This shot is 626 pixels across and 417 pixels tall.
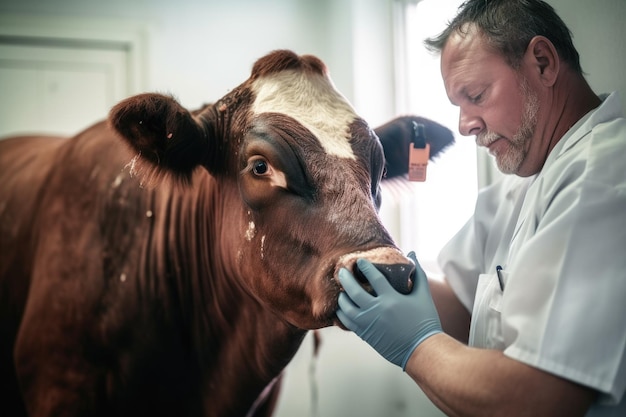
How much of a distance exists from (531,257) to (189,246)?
3.30 ft

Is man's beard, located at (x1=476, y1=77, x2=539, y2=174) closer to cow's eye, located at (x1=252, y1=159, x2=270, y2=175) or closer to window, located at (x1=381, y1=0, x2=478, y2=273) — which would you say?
window, located at (x1=381, y1=0, x2=478, y2=273)

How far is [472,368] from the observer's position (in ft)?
3.04

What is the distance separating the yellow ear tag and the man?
0.27 metres

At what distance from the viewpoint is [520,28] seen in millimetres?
1178

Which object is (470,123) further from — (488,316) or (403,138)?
(488,316)

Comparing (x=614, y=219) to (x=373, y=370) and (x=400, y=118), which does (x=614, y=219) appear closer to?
(x=400, y=118)

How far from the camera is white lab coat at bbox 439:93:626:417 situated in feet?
2.86

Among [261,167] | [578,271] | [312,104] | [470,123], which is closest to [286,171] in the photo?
[261,167]

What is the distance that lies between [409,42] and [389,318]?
162 centimetres

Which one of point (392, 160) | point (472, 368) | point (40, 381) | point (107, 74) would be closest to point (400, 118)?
point (392, 160)

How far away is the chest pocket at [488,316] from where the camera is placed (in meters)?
1.16

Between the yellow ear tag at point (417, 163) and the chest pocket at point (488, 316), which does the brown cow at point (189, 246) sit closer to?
the yellow ear tag at point (417, 163)

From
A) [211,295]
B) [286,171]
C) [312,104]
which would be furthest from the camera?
[211,295]

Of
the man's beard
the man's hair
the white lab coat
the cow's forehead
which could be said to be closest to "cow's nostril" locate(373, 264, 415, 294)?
the white lab coat
